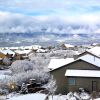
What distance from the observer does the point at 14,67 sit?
60188 mm

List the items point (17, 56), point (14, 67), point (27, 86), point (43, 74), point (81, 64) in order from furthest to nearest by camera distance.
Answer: point (17, 56) < point (14, 67) < point (43, 74) < point (27, 86) < point (81, 64)

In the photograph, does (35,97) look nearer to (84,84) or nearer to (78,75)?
(78,75)

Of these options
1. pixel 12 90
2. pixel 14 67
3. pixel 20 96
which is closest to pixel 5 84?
pixel 12 90

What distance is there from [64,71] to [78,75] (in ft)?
8.87

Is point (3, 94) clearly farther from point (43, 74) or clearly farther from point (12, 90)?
point (43, 74)

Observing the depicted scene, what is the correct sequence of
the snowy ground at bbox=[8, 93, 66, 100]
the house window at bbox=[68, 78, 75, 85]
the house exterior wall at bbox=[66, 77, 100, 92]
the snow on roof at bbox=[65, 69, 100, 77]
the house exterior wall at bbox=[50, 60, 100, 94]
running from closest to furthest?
the snowy ground at bbox=[8, 93, 66, 100] → the house exterior wall at bbox=[66, 77, 100, 92] → the snow on roof at bbox=[65, 69, 100, 77] → the house window at bbox=[68, 78, 75, 85] → the house exterior wall at bbox=[50, 60, 100, 94]

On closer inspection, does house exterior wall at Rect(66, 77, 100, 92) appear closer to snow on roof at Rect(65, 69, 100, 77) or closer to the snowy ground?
snow on roof at Rect(65, 69, 100, 77)

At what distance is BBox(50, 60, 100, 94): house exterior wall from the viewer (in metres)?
38.9

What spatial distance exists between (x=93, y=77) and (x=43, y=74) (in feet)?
41.8

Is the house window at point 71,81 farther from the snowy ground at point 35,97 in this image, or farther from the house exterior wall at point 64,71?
the snowy ground at point 35,97

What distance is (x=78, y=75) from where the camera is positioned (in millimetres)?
37125

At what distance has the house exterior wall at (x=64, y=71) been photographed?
3894 centimetres

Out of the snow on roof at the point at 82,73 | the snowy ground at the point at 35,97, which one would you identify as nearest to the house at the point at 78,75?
the snow on roof at the point at 82,73

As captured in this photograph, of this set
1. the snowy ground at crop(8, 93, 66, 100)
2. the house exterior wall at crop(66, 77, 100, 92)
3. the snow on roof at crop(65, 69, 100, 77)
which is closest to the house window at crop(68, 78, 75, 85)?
the house exterior wall at crop(66, 77, 100, 92)
